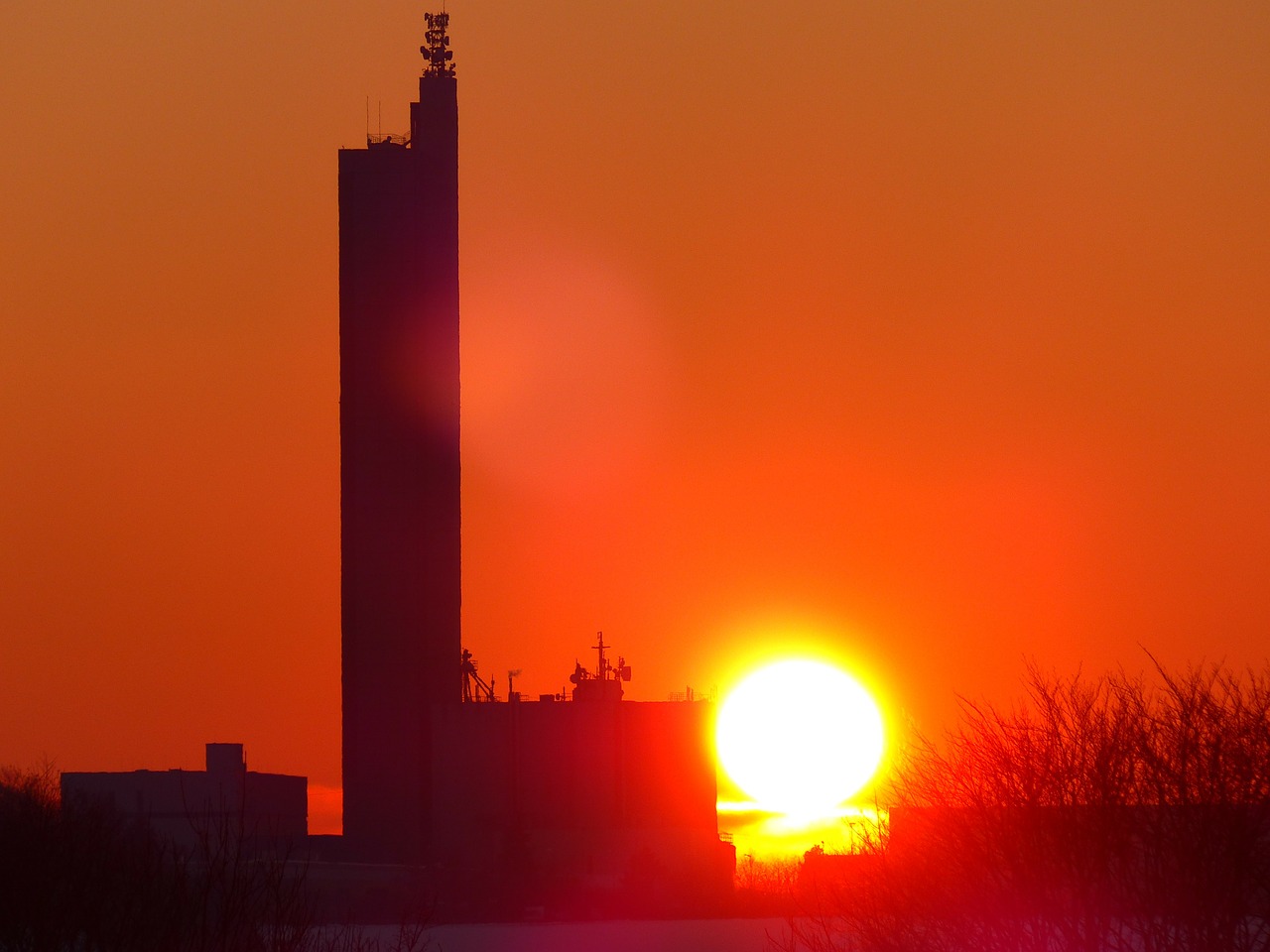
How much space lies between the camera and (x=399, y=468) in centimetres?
7706

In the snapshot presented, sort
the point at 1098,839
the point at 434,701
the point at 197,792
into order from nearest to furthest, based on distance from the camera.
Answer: the point at 1098,839 < the point at 434,701 < the point at 197,792

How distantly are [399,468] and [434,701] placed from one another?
31.9ft

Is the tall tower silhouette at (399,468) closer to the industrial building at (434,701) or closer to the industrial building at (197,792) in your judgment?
the industrial building at (434,701)

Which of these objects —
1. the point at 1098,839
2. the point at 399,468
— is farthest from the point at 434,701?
the point at 1098,839

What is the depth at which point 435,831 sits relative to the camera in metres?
74.9

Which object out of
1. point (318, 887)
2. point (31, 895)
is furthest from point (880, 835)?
point (318, 887)

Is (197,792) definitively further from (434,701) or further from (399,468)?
(399,468)

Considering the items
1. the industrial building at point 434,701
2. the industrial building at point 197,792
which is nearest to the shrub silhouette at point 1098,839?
the industrial building at point 434,701

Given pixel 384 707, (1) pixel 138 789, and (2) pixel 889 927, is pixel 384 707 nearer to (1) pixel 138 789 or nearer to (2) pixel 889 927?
(1) pixel 138 789

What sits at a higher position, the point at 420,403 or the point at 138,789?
the point at 420,403

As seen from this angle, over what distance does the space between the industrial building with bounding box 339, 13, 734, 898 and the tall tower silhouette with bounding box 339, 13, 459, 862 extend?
8 cm

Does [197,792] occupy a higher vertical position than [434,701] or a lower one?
lower

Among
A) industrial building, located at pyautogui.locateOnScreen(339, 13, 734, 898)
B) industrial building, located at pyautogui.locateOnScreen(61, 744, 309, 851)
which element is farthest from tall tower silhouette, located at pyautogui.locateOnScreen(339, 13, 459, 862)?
industrial building, located at pyautogui.locateOnScreen(61, 744, 309, 851)

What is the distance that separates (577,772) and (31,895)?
46.4 meters
